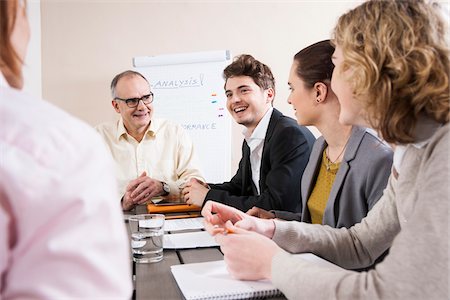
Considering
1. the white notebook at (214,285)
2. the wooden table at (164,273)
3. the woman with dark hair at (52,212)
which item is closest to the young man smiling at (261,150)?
the wooden table at (164,273)

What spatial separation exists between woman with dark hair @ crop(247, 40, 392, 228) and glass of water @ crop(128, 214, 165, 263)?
50 centimetres

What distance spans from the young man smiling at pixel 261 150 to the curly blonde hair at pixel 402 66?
1.07 metres

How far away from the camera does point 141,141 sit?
117 inches

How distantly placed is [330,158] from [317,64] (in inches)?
14.4

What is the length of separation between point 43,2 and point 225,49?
1679 mm

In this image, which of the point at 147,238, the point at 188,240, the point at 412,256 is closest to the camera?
the point at 412,256

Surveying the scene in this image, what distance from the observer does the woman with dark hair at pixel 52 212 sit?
37cm

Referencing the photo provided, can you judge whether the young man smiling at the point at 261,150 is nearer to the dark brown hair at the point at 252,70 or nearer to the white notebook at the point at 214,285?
the dark brown hair at the point at 252,70

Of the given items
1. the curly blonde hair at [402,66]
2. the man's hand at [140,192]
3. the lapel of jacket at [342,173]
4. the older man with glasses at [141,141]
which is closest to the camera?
the curly blonde hair at [402,66]

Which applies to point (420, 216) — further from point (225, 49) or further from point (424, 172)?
point (225, 49)

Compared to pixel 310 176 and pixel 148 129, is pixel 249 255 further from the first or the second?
pixel 148 129

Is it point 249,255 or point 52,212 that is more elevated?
point 52,212

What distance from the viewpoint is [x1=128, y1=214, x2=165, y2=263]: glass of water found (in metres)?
1.21

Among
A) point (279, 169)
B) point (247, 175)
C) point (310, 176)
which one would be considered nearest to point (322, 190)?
point (310, 176)
